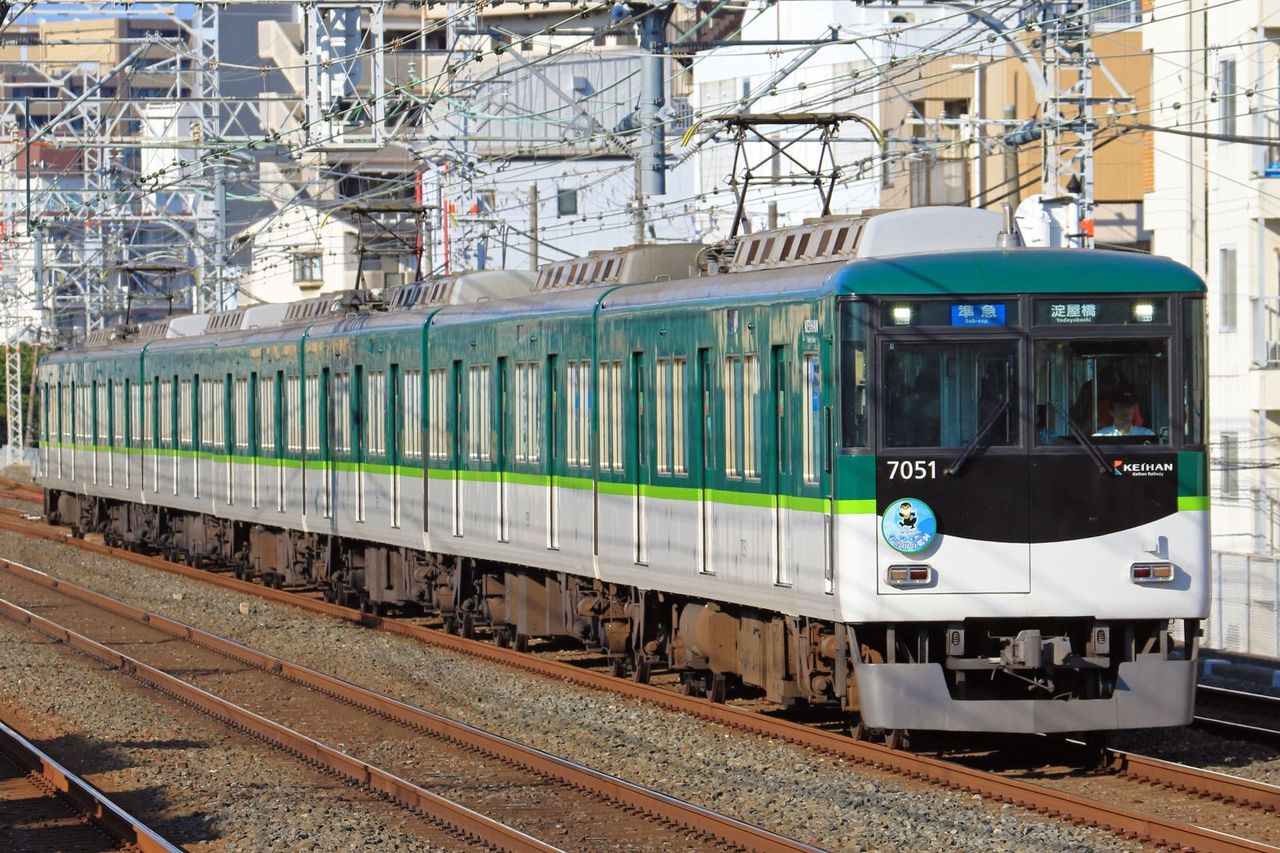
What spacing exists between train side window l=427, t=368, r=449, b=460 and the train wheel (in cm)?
408

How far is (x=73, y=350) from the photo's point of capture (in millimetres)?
38938

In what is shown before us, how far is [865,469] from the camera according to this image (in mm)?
11930

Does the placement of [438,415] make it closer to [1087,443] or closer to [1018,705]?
[1087,443]

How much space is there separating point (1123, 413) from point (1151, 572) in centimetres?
89

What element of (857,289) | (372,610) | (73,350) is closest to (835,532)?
(857,289)

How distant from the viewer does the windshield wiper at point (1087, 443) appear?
12.0 metres

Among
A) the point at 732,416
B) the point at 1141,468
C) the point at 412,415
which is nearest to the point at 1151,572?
the point at 1141,468

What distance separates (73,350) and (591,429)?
24.5 meters

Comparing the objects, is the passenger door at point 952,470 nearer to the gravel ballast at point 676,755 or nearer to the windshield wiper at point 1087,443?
the windshield wiper at point 1087,443

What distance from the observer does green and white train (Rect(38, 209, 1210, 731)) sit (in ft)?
39.2

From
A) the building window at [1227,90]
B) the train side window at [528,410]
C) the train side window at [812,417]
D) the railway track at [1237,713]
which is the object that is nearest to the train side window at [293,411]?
the train side window at [528,410]

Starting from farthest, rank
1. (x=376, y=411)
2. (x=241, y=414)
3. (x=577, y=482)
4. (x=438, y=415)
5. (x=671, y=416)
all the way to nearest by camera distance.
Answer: (x=241, y=414)
(x=376, y=411)
(x=438, y=415)
(x=577, y=482)
(x=671, y=416)

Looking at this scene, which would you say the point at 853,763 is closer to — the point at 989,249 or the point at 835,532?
the point at 835,532

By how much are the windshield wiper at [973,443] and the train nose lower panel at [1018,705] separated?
105 centimetres
